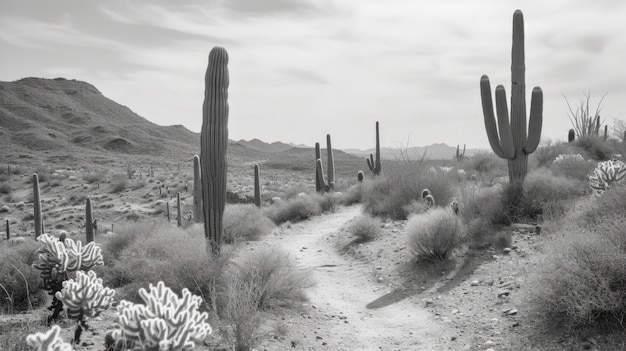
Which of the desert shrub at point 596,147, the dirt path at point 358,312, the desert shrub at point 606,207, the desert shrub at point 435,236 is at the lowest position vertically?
the dirt path at point 358,312

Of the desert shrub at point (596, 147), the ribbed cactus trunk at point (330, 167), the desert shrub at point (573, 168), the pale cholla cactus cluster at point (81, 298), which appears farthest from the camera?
the desert shrub at point (596, 147)

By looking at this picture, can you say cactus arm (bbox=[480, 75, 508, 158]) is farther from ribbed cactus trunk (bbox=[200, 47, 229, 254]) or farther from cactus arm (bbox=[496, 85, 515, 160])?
ribbed cactus trunk (bbox=[200, 47, 229, 254])

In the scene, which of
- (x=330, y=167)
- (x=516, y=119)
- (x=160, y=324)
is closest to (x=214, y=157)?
(x=160, y=324)

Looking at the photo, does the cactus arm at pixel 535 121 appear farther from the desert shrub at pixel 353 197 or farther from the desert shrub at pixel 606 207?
the desert shrub at pixel 353 197

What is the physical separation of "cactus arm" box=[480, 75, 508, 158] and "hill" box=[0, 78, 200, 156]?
57.5 metres

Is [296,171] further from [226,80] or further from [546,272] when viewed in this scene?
[546,272]

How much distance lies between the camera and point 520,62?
13258mm

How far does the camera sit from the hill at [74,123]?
64.1 m

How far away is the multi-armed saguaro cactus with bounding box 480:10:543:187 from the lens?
12523 millimetres

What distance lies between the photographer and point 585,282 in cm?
589

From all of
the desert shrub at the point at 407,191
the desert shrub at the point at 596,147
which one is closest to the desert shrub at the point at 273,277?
the desert shrub at the point at 407,191

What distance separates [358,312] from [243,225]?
681 centimetres

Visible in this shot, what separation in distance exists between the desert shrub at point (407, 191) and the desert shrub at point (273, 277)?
599 centimetres

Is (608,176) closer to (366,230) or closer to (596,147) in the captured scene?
(366,230)
